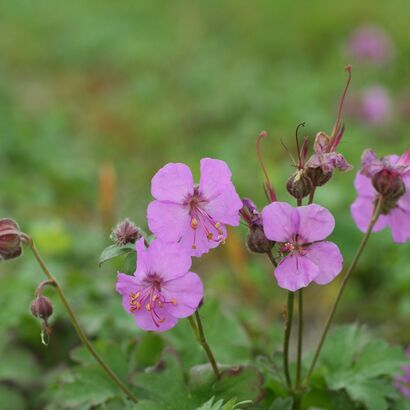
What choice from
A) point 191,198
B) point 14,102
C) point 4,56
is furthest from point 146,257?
point 4,56

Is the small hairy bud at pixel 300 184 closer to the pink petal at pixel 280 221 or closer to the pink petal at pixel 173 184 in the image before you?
the pink petal at pixel 280 221

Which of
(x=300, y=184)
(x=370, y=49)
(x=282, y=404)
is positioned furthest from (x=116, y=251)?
(x=370, y=49)

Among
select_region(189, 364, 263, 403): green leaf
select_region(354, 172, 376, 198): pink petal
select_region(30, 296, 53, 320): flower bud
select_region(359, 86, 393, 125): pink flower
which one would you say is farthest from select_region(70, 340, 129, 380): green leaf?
select_region(359, 86, 393, 125): pink flower

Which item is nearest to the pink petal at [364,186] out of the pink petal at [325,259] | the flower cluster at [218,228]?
the flower cluster at [218,228]

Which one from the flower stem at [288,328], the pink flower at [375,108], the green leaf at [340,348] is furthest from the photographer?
the pink flower at [375,108]

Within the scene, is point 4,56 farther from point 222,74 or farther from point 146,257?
point 146,257

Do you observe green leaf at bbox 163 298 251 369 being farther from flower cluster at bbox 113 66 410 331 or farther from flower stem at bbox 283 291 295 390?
flower cluster at bbox 113 66 410 331

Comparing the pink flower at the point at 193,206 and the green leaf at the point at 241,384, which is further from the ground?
the pink flower at the point at 193,206
